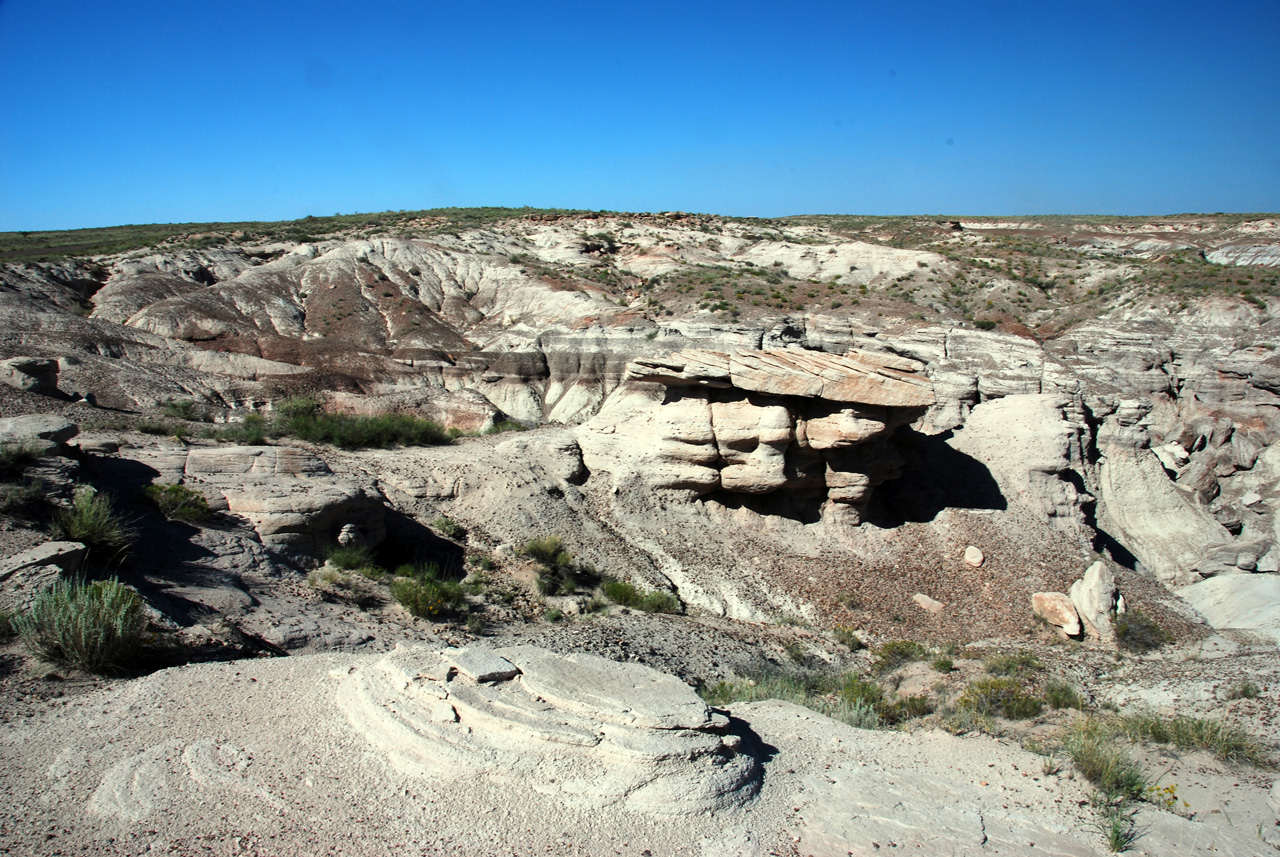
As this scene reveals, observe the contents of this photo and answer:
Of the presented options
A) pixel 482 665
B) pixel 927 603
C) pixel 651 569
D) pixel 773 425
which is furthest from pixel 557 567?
pixel 927 603

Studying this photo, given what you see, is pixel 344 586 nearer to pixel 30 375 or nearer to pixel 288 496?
pixel 288 496

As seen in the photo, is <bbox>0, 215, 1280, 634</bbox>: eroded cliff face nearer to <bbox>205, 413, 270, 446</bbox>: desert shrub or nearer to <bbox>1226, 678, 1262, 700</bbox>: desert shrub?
<bbox>205, 413, 270, 446</bbox>: desert shrub

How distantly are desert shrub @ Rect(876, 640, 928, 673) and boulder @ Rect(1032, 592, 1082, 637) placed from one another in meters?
2.74

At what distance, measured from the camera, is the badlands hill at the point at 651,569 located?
4883 millimetres

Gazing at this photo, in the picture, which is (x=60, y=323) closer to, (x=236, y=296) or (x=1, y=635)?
(x=236, y=296)

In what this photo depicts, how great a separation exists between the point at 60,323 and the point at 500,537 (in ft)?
57.9

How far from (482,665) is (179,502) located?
6844mm

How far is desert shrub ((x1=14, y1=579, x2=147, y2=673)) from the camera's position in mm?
5969

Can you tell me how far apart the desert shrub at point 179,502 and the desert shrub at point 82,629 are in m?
3.65

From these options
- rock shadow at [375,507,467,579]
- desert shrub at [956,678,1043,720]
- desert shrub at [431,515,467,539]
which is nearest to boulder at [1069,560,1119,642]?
desert shrub at [956,678,1043,720]

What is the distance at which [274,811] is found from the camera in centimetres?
438

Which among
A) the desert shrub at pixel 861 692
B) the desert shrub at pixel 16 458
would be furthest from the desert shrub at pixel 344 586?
the desert shrub at pixel 861 692

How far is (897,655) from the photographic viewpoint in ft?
34.2

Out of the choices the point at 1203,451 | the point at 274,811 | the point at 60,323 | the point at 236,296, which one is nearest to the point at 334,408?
the point at 60,323
